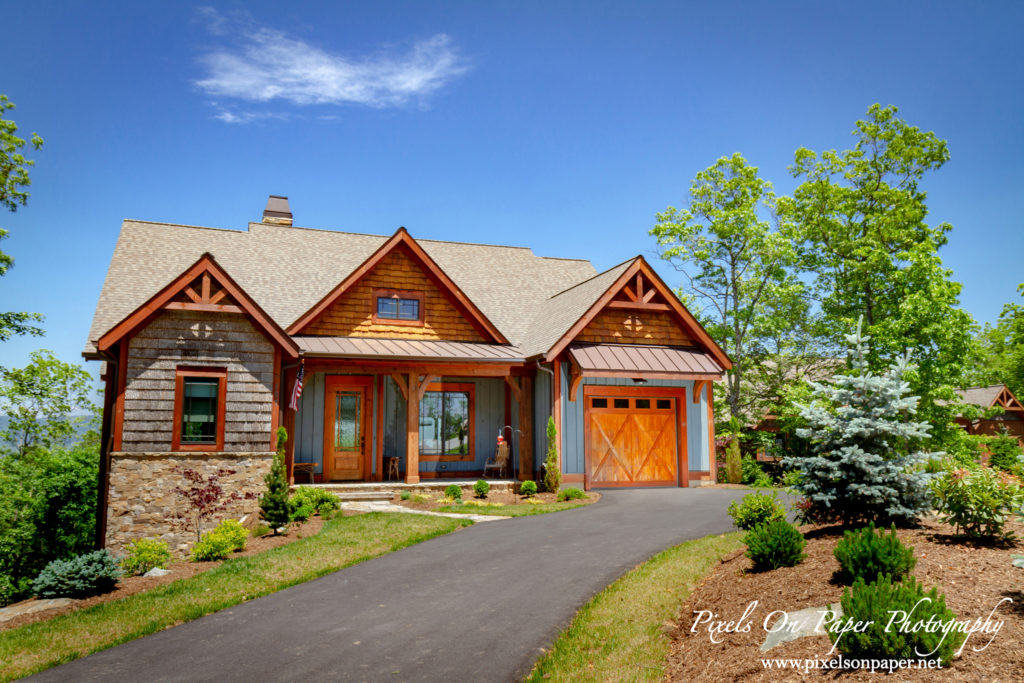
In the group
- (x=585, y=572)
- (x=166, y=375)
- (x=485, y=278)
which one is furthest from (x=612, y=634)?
(x=485, y=278)

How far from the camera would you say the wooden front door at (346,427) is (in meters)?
20.0

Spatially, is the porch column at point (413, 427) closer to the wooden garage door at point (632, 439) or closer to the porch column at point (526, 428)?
the porch column at point (526, 428)

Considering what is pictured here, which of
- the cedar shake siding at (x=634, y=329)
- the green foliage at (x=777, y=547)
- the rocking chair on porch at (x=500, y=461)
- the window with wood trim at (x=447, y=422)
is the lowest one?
the green foliage at (x=777, y=547)

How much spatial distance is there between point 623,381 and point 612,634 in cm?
1305

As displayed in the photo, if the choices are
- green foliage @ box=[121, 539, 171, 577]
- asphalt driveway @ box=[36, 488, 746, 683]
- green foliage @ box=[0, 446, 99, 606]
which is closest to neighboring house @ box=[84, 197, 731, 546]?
green foliage @ box=[0, 446, 99, 606]

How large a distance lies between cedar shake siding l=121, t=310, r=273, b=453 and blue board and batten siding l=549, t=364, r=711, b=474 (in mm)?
7869

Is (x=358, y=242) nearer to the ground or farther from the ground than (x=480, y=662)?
farther from the ground

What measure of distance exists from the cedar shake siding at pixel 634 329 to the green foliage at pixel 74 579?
1300 centimetres

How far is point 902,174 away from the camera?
28.6m

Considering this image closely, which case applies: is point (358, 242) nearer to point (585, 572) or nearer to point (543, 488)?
point (543, 488)

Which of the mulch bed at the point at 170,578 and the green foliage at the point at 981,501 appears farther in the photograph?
the mulch bed at the point at 170,578

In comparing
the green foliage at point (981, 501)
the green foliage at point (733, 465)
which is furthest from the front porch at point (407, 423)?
the green foliage at point (981, 501)

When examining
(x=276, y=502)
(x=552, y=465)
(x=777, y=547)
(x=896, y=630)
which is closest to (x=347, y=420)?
(x=552, y=465)

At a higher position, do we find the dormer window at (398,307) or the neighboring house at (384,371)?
the dormer window at (398,307)
